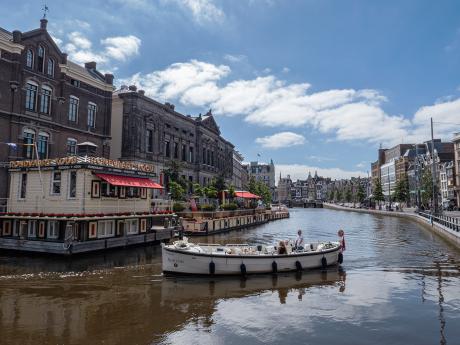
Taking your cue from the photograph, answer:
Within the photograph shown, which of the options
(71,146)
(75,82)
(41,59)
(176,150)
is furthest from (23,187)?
(176,150)

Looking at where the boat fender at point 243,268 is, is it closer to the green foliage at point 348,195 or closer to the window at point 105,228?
the window at point 105,228

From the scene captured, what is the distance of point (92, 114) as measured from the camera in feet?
165

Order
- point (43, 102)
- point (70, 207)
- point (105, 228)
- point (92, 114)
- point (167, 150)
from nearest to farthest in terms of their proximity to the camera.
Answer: point (70, 207), point (105, 228), point (43, 102), point (92, 114), point (167, 150)

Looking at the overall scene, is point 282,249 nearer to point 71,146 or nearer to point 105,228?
point 105,228

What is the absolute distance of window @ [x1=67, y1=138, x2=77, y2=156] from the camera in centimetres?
4622

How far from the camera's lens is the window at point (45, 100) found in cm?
4225

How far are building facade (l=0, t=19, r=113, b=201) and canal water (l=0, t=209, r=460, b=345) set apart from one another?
732 inches

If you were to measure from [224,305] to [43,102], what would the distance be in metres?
36.0

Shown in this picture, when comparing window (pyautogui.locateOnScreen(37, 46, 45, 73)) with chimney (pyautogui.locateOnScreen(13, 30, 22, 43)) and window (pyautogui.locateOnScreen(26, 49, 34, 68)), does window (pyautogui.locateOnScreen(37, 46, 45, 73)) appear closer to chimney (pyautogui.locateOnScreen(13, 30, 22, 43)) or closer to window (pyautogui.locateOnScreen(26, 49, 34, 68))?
window (pyautogui.locateOnScreen(26, 49, 34, 68))

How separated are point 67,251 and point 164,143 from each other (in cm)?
3654

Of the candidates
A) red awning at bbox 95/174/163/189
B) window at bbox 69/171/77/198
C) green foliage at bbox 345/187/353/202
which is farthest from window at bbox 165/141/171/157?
green foliage at bbox 345/187/353/202

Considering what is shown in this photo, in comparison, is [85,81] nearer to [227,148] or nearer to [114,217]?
[114,217]

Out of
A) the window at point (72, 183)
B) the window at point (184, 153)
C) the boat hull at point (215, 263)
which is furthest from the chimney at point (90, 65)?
the boat hull at point (215, 263)

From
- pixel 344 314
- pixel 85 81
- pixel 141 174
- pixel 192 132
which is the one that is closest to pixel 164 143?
pixel 192 132
